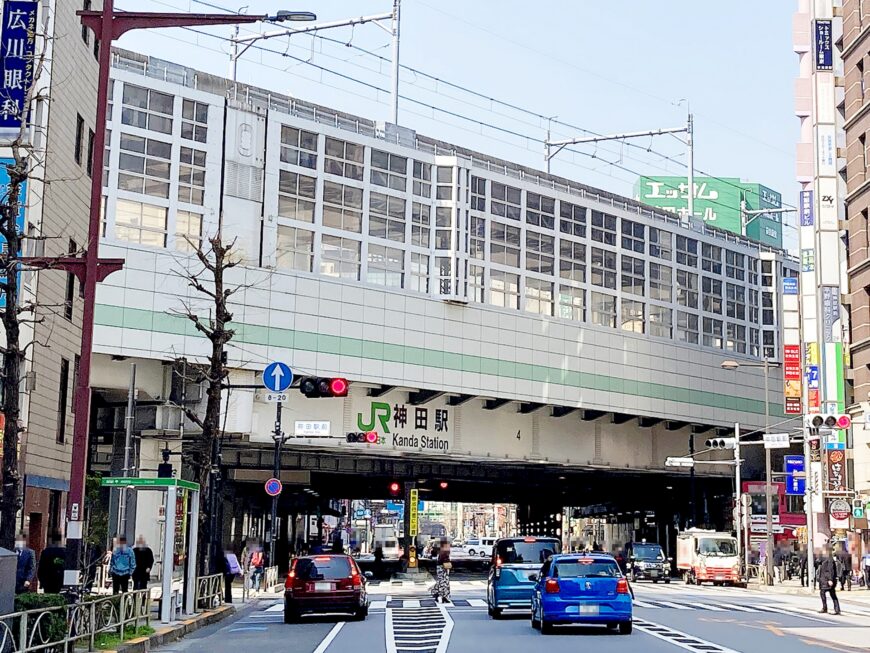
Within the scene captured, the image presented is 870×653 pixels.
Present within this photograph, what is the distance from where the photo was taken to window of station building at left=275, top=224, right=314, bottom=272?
59156 mm

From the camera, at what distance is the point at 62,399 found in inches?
1468

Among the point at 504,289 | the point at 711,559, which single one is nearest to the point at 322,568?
the point at 711,559

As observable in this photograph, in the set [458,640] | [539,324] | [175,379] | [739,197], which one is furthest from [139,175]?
[739,197]

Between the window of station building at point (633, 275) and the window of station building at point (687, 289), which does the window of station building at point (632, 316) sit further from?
the window of station building at point (687, 289)

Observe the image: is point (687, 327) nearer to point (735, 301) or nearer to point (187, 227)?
point (735, 301)

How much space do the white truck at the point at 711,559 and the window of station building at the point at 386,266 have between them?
19.4m

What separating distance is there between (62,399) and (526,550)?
54.3 feet

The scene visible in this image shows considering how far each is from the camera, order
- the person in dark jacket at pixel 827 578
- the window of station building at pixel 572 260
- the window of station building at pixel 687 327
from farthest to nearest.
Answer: the window of station building at pixel 687 327, the window of station building at pixel 572 260, the person in dark jacket at pixel 827 578

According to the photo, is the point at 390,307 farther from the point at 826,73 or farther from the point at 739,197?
the point at 739,197

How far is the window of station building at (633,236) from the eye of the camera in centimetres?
7425

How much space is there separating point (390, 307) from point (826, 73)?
23560 millimetres

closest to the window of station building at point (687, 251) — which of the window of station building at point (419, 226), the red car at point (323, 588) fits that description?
the window of station building at point (419, 226)

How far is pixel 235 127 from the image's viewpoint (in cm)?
5862

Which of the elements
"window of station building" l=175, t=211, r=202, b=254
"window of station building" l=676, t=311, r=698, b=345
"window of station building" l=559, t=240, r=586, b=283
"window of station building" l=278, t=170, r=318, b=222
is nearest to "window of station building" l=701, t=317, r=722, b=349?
"window of station building" l=676, t=311, r=698, b=345
